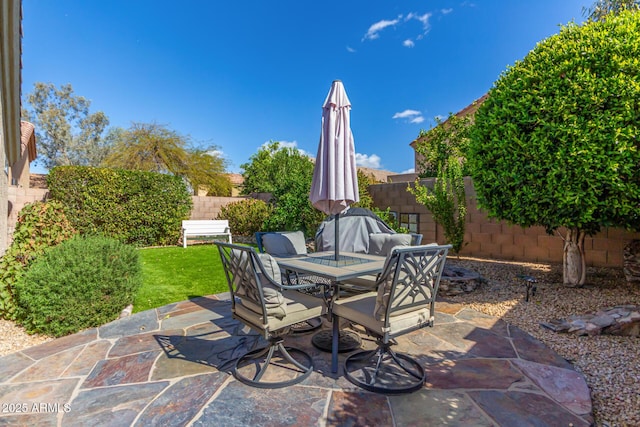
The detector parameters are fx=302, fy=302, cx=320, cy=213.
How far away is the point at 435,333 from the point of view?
3.14m

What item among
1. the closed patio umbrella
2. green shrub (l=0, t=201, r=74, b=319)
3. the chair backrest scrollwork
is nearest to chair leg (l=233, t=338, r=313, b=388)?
the chair backrest scrollwork

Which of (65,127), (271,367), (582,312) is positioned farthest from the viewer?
(65,127)

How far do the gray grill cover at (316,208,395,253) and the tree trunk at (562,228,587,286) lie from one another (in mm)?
2720

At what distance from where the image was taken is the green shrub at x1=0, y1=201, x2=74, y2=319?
3551 mm

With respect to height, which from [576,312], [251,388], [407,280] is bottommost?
[251,388]

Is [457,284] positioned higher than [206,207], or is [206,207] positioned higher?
[206,207]

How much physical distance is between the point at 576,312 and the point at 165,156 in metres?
18.0

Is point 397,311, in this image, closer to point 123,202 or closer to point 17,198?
point 17,198

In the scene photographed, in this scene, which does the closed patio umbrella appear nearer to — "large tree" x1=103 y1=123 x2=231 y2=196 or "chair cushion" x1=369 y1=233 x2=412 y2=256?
"chair cushion" x1=369 y1=233 x2=412 y2=256

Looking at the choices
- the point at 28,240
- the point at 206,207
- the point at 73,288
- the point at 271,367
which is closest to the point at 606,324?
the point at 271,367

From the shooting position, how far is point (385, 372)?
7.84 feet

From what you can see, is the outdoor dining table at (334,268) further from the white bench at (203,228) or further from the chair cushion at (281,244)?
the white bench at (203,228)

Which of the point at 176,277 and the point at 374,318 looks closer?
the point at 374,318

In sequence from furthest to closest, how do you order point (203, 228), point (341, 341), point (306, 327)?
1. point (203, 228)
2. point (306, 327)
3. point (341, 341)
